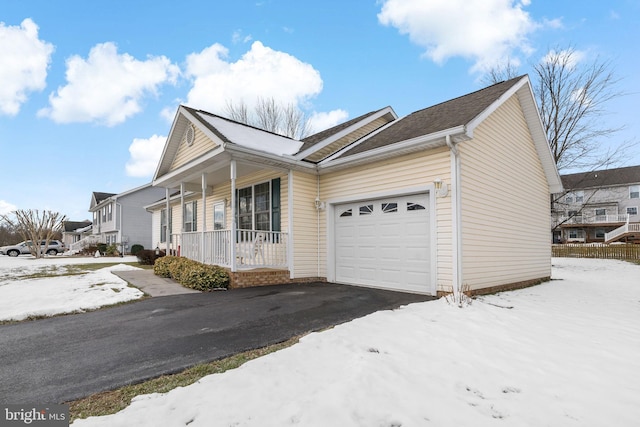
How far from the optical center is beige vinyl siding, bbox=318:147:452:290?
6695 millimetres

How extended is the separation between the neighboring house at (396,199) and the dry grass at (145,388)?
490cm

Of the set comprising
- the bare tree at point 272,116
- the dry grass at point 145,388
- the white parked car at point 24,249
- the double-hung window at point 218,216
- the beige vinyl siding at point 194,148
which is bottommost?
the white parked car at point 24,249

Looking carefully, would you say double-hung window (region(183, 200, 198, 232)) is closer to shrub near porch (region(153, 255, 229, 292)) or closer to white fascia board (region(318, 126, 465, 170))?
shrub near porch (region(153, 255, 229, 292))

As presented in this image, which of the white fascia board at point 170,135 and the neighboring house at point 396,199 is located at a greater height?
the white fascia board at point 170,135

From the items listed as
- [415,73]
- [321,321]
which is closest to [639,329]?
[321,321]

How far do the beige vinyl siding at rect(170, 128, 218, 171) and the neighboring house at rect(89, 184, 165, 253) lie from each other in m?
18.1

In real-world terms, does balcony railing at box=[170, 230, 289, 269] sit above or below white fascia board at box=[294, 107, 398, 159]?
below

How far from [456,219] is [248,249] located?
18.4ft

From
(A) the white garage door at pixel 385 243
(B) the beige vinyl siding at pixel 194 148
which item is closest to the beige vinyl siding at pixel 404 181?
(A) the white garage door at pixel 385 243

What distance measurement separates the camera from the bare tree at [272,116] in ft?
83.6

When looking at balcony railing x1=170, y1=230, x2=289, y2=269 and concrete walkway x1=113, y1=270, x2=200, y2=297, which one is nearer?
concrete walkway x1=113, y1=270, x2=200, y2=297

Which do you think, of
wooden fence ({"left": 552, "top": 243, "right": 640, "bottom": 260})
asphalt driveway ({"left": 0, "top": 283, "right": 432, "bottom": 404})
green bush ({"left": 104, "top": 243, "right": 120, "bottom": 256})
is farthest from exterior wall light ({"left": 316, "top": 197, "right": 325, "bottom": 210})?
green bush ({"left": 104, "top": 243, "right": 120, "bottom": 256})

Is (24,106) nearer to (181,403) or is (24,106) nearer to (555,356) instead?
(181,403)

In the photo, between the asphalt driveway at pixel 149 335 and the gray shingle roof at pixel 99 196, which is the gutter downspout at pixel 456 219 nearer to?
the asphalt driveway at pixel 149 335
